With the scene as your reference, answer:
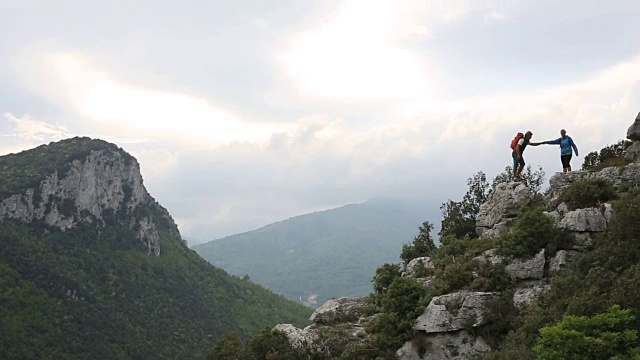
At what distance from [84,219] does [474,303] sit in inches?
5058

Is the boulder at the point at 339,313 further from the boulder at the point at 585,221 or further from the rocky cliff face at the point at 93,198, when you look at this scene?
the rocky cliff face at the point at 93,198

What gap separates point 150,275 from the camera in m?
127

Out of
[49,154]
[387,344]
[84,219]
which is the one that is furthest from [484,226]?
[49,154]

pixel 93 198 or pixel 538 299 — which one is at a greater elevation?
pixel 93 198

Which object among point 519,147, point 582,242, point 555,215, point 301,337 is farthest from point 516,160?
point 301,337

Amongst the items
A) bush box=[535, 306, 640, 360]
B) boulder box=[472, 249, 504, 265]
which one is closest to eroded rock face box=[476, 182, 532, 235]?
boulder box=[472, 249, 504, 265]

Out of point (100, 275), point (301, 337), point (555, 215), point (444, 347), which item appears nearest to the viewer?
point (444, 347)

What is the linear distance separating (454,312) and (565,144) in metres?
9.22

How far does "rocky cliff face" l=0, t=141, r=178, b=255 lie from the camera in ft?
382

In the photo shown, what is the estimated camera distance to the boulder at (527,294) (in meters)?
17.0

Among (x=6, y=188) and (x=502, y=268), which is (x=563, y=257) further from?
(x=6, y=188)

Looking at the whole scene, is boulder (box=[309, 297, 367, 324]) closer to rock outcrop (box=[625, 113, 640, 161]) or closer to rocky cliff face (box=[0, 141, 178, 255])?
rock outcrop (box=[625, 113, 640, 161])

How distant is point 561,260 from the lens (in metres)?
17.9

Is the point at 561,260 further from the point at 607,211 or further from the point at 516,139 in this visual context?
the point at 516,139
